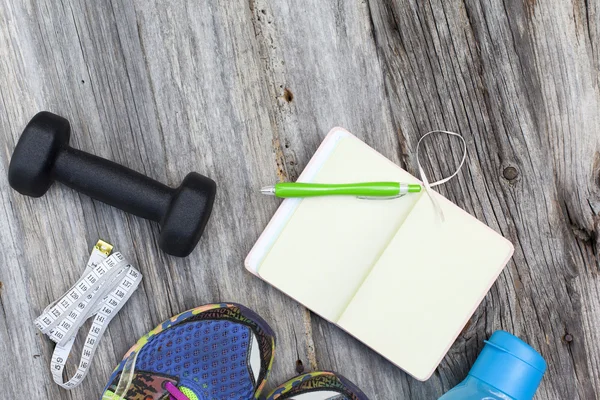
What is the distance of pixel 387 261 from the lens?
3.02ft

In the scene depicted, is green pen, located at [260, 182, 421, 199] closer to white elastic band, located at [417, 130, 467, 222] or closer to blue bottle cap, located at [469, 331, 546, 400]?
white elastic band, located at [417, 130, 467, 222]

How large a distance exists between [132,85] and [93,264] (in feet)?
1.06

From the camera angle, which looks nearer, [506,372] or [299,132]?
[506,372]

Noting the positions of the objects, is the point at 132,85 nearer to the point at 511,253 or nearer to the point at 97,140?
the point at 97,140

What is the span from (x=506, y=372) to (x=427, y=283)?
185 millimetres

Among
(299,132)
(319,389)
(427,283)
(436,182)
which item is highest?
(299,132)

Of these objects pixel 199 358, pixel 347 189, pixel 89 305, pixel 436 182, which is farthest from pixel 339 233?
pixel 89 305

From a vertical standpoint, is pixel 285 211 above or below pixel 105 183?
below

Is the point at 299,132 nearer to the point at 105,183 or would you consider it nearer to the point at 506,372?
the point at 105,183

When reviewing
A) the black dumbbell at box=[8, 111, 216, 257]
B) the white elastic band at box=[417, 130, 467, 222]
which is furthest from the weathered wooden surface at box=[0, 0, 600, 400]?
the black dumbbell at box=[8, 111, 216, 257]

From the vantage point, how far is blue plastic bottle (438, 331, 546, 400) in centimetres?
88

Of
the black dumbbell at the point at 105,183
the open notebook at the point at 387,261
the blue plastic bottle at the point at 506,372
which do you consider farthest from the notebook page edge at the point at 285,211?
the blue plastic bottle at the point at 506,372

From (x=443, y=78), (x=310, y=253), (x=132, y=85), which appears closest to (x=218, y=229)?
(x=310, y=253)

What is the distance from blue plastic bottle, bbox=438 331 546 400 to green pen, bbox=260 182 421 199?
0.96 feet
